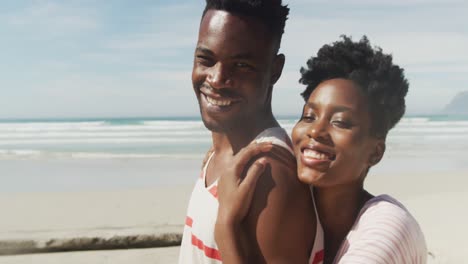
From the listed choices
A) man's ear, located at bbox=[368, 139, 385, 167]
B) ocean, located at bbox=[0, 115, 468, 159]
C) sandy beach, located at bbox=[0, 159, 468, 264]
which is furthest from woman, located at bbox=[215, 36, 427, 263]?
ocean, located at bbox=[0, 115, 468, 159]

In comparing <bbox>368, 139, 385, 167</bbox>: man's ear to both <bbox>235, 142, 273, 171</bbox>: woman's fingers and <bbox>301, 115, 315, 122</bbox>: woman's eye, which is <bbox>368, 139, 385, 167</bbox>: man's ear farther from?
<bbox>235, 142, 273, 171</bbox>: woman's fingers

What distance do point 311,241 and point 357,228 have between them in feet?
0.68

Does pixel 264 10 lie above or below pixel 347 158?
above

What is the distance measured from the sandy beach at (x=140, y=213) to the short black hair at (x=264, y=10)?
12.1ft

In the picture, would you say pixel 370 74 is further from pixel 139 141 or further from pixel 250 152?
pixel 139 141

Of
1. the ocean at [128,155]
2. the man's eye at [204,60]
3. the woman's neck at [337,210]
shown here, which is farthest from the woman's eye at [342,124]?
the ocean at [128,155]

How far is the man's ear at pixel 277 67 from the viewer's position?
6.19 ft

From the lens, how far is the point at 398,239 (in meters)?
1.81

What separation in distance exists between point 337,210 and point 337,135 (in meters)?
0.28

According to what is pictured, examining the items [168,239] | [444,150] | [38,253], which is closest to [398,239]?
[168,239]

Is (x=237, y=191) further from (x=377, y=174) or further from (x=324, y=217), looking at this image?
(x=377, y=174)

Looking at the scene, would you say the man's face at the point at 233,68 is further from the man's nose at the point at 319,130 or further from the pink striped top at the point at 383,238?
the pink striped top at the point at 383,238

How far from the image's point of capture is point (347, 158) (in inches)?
71.9

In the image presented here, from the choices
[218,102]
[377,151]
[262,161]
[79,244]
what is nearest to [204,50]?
[218,102]
